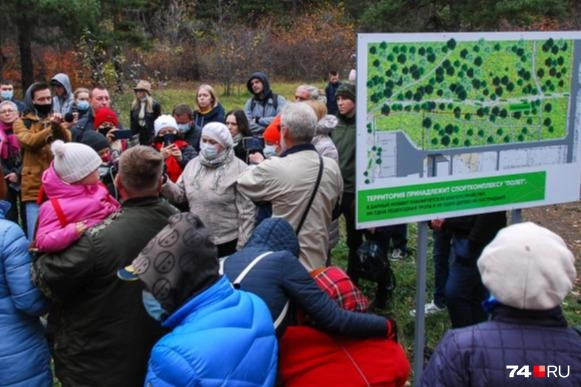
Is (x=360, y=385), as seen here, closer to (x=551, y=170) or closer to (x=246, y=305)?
(x=246, y=305)

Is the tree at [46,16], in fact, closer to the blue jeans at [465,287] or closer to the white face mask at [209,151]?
the white face mask at [209,151]

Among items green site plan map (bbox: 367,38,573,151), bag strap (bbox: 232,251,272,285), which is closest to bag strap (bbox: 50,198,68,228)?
bag strap (bbox: 232,251,272,285)

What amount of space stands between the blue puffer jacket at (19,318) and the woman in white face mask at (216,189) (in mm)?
1507

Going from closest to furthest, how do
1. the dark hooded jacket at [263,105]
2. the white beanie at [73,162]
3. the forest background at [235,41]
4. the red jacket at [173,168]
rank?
the white beanie at [73,162] → the red jacket at [173,168] → the dark hooded jacket at [263,105] → the forest background at [235,41]

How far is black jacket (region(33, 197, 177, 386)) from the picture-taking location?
257 centimetres

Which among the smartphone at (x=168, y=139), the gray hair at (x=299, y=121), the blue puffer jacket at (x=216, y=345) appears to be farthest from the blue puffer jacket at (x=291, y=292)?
the smartphone at (x=168, y=139)

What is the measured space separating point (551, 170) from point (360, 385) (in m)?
1.82

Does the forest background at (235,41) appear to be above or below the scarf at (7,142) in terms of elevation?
above

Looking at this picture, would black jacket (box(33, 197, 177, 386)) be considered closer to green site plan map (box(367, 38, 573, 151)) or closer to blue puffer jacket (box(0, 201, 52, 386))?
blue puffer jacket (box(0, 201, 52, 386))

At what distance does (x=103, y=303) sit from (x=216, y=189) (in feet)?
5.62

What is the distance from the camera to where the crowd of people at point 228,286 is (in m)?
1.91

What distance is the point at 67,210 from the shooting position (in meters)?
2.80

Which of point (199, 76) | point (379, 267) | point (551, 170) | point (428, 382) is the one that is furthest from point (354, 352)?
point (199, 76)

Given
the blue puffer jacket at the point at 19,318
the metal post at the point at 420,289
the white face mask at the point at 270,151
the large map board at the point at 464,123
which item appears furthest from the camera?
the white face mask at the point at 270,151
